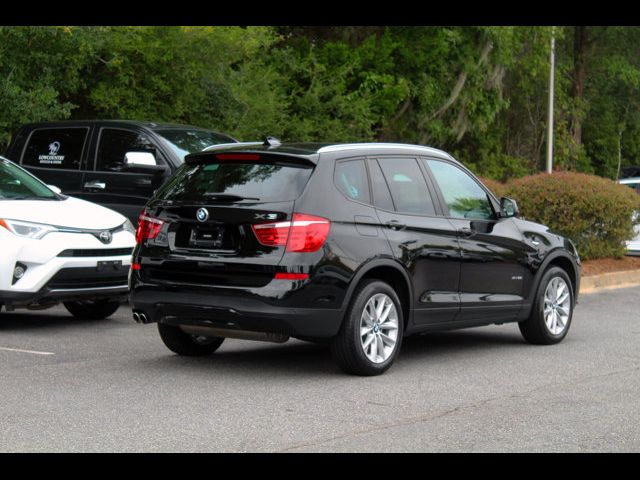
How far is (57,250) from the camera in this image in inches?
408

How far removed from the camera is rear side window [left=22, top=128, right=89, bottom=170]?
522 inches

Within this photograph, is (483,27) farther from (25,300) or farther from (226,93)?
(25,300)

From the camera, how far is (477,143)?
35375 mm

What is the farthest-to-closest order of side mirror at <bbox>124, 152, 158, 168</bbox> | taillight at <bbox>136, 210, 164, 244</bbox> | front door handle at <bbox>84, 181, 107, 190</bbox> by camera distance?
front door handle at <bbox>84, 181, 107, 190</bbox>
side mirror at <bbox>124, 152, 158, 168</bbox>
taillight at <bbox>136, 210, 164, 244</bbox>

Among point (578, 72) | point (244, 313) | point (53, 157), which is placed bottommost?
point (244, 313)

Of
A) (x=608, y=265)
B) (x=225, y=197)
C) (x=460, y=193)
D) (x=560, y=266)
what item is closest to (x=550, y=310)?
(x=560, y=266)

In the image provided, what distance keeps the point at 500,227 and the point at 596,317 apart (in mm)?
3350

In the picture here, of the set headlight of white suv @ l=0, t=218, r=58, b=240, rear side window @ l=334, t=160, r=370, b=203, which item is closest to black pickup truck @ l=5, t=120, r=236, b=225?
headlight of white suv @ l=0, t=218, r=58, b=240

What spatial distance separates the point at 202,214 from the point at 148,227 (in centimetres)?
59

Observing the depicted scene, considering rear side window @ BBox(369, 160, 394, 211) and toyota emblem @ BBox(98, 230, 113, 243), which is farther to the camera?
toyota emblem @ BBox(98, 230, 113, 243)

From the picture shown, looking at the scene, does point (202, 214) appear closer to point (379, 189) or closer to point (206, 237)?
point (206, 237)

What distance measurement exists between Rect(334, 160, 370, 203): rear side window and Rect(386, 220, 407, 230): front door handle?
248 mm

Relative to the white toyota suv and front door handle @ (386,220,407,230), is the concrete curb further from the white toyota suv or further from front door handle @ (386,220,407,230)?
front door handle @ (386,220,407,230)

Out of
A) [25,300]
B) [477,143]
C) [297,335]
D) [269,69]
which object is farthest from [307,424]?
[477,143]
